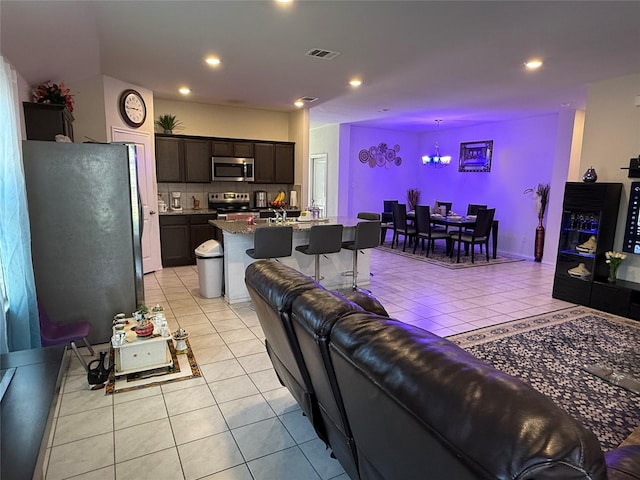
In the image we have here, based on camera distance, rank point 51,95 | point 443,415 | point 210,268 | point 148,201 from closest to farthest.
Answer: point 443,415, point 51,95, point 210,268, point 148,201

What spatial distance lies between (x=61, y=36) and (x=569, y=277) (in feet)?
19.5

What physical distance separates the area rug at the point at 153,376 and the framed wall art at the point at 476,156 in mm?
7651

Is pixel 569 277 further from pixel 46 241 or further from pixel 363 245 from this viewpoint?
pixel 46 241

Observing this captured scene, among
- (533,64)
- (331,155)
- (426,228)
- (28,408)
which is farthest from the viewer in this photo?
(331,155)

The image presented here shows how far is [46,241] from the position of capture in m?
3.07

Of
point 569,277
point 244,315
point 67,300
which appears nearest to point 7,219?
point 67,300

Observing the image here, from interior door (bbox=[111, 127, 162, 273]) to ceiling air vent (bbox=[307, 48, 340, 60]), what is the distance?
3.05m

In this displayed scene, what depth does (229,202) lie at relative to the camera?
6.85 meters

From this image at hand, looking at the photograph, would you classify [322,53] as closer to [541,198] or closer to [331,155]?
[541,198]

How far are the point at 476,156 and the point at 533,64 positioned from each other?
482 centimetres

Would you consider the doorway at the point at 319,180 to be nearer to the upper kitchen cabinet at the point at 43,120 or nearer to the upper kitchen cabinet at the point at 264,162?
the upper kitchen cabinet at the point at 264,162

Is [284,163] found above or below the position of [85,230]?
above

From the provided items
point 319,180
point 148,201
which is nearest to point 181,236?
point 148,201

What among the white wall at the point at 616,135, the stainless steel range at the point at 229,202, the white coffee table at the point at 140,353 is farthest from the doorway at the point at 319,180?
the white coffee table at the point at 140,353
